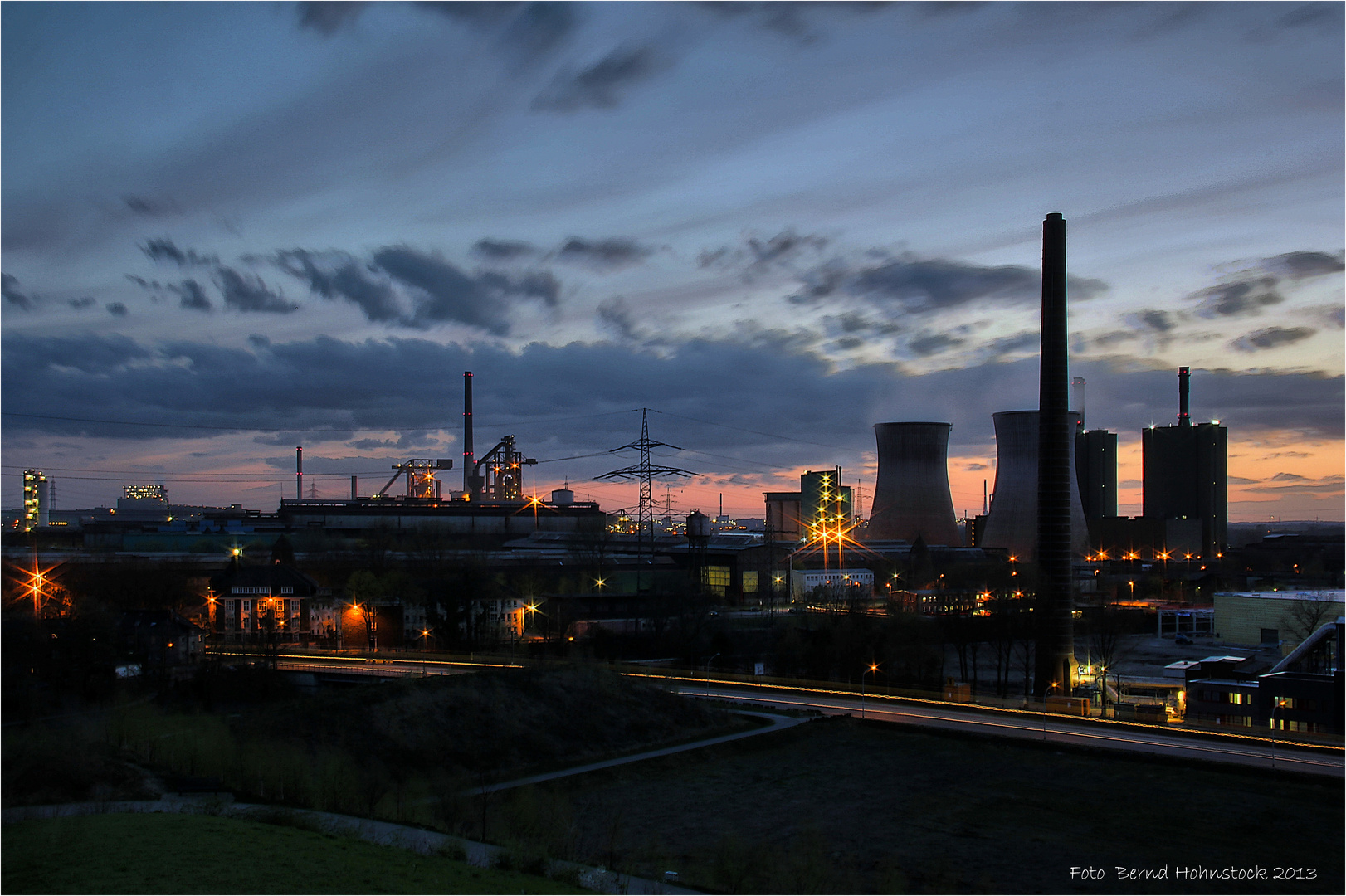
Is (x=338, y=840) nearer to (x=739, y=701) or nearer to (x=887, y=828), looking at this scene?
(x=887, y=828)

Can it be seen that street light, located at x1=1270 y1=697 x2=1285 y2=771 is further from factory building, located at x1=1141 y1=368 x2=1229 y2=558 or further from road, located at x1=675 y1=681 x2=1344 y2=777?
factory building, located at x1=1141 y1=368 x2=1229 y2=558

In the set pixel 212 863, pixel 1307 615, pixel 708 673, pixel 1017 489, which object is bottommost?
pixel 708 673

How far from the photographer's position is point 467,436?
100875 millimetres

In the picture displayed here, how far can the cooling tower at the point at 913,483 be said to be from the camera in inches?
2386

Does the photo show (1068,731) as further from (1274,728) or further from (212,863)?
(212,863)

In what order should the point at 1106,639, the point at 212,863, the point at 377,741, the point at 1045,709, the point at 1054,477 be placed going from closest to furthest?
the point at 212,863, the point at 377,741, the point at 1045,709, the point at 1054,477, the point at 1106,639

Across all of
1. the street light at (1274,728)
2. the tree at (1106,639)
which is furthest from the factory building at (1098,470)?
the street light at (1274,728)

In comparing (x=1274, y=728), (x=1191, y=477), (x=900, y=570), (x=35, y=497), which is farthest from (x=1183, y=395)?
(x=35, y=497)

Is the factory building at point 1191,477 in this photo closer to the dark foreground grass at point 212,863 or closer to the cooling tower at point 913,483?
the cooling tower at point 913,483

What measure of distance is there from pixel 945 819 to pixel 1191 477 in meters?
70.7

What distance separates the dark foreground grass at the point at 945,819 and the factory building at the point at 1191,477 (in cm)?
6488

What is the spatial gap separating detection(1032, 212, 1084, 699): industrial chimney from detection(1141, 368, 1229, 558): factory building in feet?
166

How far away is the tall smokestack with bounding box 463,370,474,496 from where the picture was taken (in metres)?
101

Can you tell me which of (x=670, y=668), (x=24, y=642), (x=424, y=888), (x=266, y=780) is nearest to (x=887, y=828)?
(x=424, y=888)
